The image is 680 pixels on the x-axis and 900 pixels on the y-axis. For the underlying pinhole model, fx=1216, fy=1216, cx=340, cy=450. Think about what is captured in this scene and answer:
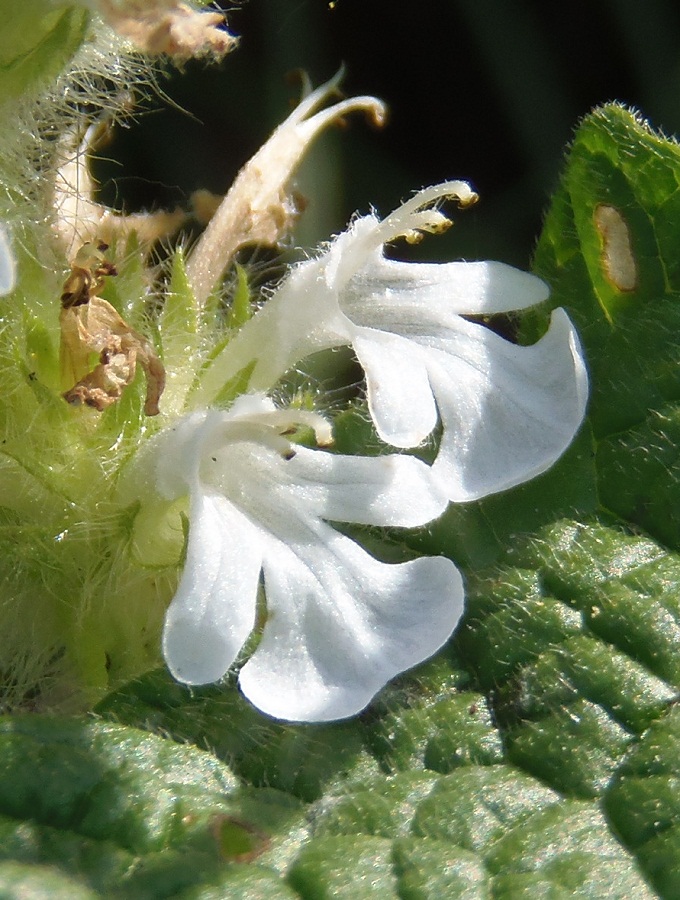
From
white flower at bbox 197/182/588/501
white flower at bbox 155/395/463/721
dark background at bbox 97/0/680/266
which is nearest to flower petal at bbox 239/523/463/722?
white flower at bbox 155/395/463/721

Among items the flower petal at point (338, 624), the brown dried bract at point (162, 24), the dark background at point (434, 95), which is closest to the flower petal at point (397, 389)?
the flower petal at point (338, 624)

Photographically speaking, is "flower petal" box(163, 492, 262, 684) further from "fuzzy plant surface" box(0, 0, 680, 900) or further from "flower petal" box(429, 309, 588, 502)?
"flower petal" box(429, 309, 588, 502)

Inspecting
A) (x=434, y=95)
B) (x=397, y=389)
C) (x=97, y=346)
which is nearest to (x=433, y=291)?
(x=397, y=389)

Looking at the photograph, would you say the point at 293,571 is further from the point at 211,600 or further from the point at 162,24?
the point at 162,24

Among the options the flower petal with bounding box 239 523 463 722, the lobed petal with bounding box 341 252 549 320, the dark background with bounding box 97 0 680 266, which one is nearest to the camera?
the flower petal with bounding box 239 523 463 722

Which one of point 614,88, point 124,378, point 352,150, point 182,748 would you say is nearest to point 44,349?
point 124,378

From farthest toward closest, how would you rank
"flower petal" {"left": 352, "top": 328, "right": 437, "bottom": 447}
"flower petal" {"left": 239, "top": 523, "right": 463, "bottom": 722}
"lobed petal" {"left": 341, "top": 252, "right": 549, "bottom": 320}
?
1. "lobed petal" {"left": 341, "top": 252, "right": 549, "bottom": 320}
2. "flower petal" {"left": 352, "top": 328, "right": 437, "bottom": 447}
3. "flower petal" {"left": 239, "top": 523, "right": 463, "bottom": 722}

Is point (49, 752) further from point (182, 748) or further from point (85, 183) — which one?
point (85, 183)
